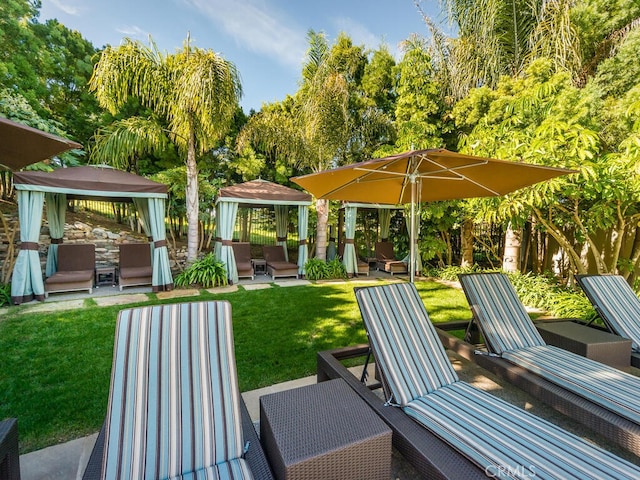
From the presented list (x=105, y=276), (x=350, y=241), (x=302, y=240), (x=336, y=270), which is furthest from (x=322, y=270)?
(x=105, y=276)

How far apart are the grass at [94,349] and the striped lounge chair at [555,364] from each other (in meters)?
1.83

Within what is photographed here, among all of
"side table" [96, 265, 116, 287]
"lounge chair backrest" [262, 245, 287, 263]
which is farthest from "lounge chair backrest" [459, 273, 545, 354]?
"side table" [96, 265, 116, 287]

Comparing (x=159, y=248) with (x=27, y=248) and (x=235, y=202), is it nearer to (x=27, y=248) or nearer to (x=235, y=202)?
(x=235, y=202)

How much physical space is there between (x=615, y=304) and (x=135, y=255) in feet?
33.2

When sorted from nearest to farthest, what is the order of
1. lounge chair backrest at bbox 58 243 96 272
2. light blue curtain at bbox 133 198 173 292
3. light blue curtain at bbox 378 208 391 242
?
1. light blue curtain at bbox 133 198 173 292
2. lounge chair backrest at bbox 58 243 96 272
3. light blue curtain at bbox 378 208 391 242

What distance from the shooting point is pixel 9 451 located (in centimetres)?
154

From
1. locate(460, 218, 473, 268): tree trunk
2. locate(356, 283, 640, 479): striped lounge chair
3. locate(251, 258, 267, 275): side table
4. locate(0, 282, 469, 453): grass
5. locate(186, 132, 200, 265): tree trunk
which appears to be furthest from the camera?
locate(251, 258, 267, 275): side table

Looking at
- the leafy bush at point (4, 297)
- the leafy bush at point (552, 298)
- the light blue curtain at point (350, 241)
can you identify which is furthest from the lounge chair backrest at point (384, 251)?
the leafy bush at point (4, 297)

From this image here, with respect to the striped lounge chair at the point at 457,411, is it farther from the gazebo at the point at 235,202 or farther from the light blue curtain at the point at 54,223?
the light blue curtain at the point at 54,223

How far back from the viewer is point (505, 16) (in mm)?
7957

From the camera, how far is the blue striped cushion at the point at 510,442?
1567 mm

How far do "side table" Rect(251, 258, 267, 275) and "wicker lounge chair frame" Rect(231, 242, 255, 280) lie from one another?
1.29 feet

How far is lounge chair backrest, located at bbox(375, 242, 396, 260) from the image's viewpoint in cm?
1114

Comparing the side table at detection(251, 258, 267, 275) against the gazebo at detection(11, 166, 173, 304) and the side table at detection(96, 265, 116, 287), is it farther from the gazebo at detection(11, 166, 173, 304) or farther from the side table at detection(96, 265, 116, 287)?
the side table at detection(96, 265, 116, 287)
